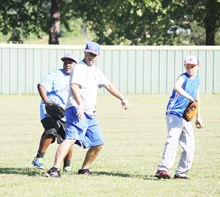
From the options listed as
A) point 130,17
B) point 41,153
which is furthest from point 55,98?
point 130,17

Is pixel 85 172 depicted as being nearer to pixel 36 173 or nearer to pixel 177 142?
pixel 36 173

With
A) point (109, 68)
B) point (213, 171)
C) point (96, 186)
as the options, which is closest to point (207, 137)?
point (213, 171)

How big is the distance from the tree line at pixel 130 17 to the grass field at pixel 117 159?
13.9 m

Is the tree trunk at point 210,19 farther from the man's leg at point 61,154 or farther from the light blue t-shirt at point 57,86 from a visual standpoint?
the man's leg at point 61,154

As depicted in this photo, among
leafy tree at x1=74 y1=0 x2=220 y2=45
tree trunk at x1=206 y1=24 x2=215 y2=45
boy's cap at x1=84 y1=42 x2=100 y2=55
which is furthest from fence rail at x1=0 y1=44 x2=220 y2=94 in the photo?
boy's cap at x1=84 y1=42 x2=100 y2=55

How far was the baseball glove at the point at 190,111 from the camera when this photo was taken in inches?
382

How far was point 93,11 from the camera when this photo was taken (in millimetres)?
41531

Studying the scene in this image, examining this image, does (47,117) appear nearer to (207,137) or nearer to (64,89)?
(64,89)

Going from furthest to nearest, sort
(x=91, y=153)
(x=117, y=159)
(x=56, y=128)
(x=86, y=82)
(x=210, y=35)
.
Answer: (x=210, y=35)
(x=117, y=159)
(x=56, y=128)
(x=91, y=153)
(x=86, y=82)

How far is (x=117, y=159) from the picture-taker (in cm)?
1227

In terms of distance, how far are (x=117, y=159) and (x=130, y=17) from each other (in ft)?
88.5

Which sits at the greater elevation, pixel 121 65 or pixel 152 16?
pixel 152 16

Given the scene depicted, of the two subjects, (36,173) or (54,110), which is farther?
(54,110)

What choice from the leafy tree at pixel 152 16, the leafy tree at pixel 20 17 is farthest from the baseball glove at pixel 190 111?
the leafy tree at pixel 20 17
